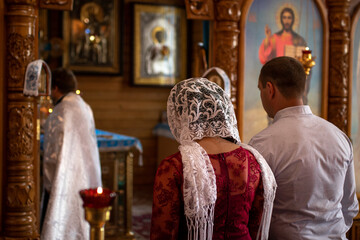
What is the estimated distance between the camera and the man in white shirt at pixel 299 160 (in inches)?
82.7

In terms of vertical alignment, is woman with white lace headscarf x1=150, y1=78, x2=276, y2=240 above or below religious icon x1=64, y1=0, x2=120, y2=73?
below

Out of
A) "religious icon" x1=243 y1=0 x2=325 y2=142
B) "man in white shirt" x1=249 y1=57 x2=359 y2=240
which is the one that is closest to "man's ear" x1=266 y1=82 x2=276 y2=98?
"man in white shirt" x1=249 y1=57 x2=359 y2=240

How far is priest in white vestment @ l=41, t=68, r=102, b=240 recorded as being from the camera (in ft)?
13.2

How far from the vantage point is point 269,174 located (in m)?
1.84

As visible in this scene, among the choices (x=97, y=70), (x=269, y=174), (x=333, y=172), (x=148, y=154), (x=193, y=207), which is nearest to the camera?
(x=193, y=207)

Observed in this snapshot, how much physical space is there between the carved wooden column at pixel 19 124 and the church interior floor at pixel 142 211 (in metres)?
1.97

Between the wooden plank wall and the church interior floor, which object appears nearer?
the church interior floor

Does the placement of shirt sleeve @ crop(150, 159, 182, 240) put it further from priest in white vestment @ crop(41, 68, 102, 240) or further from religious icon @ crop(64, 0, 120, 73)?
religious icon @ crop(64, 0, 120, 73)

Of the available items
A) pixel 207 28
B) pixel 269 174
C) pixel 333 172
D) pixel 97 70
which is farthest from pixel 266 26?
pixel 97 70

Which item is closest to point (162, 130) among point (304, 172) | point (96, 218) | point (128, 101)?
point (128, 101)

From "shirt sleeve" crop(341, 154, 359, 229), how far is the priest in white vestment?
2453 mm

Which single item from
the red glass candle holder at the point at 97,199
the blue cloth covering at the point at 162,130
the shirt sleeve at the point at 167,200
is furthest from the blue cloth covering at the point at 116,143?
the red glass candle holder at the point at 97,199

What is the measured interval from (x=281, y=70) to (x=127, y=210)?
3320mm

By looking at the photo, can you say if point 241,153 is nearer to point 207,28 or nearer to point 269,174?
point 269,174
